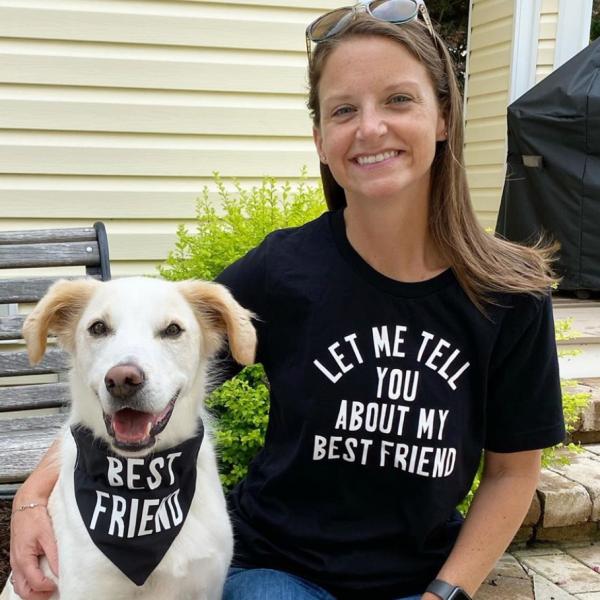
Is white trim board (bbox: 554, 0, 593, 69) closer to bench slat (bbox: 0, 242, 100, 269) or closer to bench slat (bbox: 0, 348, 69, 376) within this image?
bench slat (bbox: 0, 242, 100, 269)

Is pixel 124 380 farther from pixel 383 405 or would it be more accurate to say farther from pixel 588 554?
pixel 588 554

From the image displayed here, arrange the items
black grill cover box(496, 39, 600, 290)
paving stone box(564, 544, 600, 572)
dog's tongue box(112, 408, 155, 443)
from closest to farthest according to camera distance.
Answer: dog's tongue box(112, 408, 155, 443) < paving stone box(564, 544, 600, 572) < black grill cover box(496, 39, 600, 290)

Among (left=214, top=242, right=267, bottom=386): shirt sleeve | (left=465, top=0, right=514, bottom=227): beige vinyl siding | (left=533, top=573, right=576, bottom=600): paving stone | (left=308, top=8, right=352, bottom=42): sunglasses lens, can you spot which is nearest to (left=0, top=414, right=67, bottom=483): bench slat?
(left=214, top=242, right=267, bottom=386): shirt sleeve

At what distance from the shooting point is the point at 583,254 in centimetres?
566

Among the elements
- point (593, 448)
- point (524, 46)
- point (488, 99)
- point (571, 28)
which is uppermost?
point (571, 28)

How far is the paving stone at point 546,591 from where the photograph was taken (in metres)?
2.89

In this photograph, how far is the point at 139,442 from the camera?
1701 mm

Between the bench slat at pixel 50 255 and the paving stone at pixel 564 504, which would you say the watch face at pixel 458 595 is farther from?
the bench slat at pixel 50 255

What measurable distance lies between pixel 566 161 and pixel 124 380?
494cm

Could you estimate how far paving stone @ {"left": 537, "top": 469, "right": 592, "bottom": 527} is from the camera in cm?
323

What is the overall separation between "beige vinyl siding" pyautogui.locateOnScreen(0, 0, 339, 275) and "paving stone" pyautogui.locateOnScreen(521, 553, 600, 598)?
2.38 meters

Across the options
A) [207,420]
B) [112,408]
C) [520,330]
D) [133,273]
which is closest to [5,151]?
[133,273]

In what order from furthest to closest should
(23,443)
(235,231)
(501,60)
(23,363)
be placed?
(501,60), (23,363), (235,231), (23,443)

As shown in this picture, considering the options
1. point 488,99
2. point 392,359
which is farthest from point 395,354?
point 488,99
